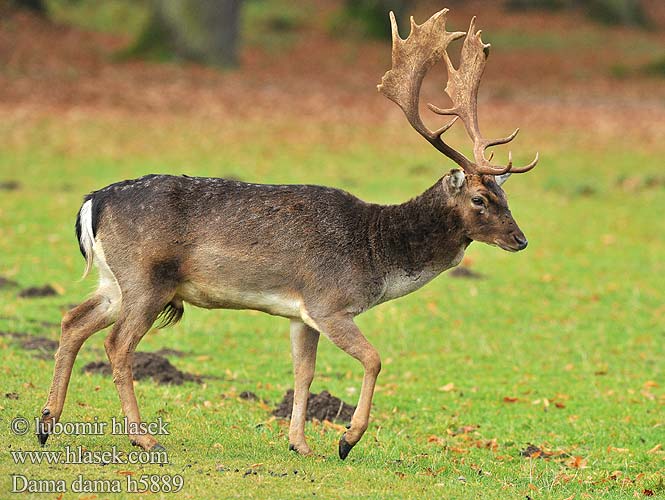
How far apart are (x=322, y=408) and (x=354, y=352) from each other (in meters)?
1.78

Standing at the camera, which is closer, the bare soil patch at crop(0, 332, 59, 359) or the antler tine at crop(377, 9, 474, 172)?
the antler tine at crop(377, 9, 474, 172)

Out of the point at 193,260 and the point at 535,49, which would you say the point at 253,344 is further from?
the point at 535,49

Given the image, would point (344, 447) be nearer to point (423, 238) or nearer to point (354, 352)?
point (354, 352)

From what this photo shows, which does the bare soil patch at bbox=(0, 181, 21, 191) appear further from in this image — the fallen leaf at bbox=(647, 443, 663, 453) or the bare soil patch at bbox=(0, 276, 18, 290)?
the fallen leaf at bbox=(647, 443, 663, 453)

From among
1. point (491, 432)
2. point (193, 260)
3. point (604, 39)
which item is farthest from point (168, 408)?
point (604, 39)

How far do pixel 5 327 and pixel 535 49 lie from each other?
105 ft

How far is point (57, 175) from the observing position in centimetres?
2058

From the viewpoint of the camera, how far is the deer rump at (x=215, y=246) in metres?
8.16

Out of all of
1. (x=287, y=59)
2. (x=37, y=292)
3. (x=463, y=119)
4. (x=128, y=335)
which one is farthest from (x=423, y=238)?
(x=287, y=59)

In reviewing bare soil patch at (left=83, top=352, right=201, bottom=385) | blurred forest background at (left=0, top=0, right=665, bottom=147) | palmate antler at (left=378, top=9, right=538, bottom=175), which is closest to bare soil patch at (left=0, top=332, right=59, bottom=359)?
bare soil patch at (left=83, top=352, right=201, bottom=385)

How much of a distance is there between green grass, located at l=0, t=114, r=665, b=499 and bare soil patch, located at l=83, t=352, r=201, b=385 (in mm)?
242

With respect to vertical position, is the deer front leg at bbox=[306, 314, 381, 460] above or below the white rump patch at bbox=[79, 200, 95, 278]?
below

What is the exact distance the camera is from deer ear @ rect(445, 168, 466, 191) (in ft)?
28.1

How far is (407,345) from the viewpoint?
12.8 metres
